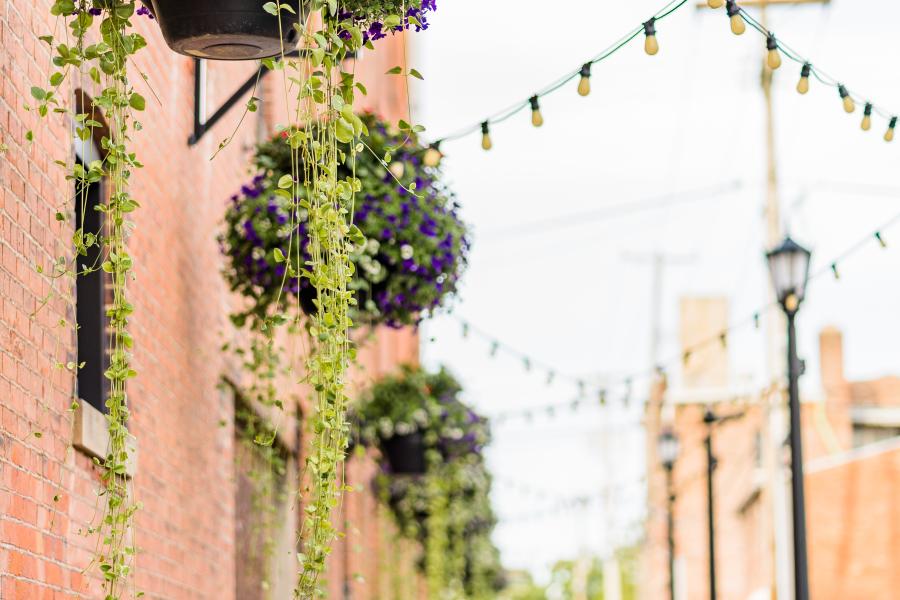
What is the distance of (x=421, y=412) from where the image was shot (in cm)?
1264

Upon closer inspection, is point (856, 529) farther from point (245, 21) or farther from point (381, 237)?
point (245, 21)

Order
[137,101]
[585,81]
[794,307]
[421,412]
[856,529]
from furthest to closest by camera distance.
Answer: [856,529] < [421,412] < [794,307] < [585,81] < [137,101]

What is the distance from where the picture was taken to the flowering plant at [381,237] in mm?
6805

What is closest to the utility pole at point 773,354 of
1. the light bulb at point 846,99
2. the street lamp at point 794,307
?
the street lamp at point 794,307

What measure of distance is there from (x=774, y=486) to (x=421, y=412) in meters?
11.1

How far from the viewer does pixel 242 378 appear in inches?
351

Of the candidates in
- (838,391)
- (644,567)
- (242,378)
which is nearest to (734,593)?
(644,567)

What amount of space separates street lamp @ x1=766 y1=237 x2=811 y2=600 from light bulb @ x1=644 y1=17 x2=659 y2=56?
4.89 meters

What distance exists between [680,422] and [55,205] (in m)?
49.6

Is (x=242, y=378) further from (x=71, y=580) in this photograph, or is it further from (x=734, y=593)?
(x=734, y=593)

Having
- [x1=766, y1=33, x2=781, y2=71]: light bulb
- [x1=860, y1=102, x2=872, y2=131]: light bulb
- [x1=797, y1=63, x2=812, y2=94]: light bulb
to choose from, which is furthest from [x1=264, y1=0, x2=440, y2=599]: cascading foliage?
[x1=860, y1=102, x2=872, y2=131]: light bulb

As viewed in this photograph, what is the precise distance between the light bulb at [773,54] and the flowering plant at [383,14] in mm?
1536

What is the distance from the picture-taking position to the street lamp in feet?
32.7

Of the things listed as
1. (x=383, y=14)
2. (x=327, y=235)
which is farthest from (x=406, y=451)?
(x=327, y=235)
